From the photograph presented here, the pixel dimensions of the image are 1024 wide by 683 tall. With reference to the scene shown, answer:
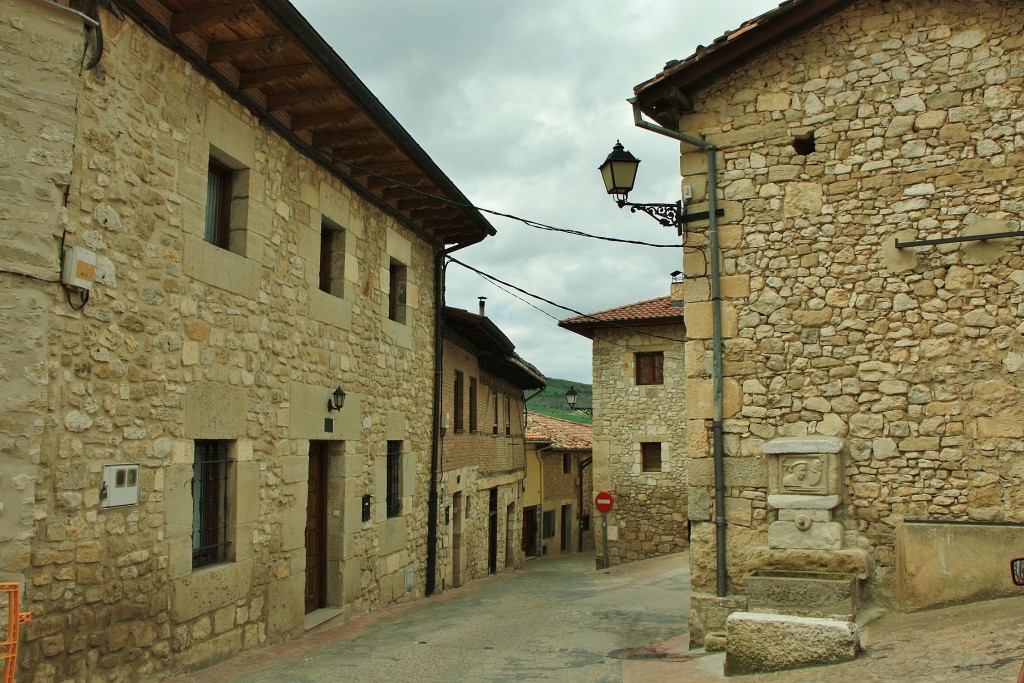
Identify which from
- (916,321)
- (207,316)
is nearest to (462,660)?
(207,316)

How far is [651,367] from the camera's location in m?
19.4

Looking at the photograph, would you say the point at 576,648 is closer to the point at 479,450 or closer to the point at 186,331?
the point at 186,331

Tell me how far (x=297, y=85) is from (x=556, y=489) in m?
21.4

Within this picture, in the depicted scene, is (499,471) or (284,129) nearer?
(284,129)

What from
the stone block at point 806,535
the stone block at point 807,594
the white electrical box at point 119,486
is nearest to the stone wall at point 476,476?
the stone block at point 806,535

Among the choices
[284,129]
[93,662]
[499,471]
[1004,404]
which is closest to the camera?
[93,662]

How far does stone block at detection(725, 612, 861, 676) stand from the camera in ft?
18.4

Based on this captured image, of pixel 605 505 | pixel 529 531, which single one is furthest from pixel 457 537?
pixel 529 531

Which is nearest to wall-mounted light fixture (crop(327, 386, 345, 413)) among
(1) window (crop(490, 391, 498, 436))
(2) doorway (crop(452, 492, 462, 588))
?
(2) doorway (crop(452, 492, 462, 588))

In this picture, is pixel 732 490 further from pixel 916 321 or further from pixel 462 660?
pixel 462 660

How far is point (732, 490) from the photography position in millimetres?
7375

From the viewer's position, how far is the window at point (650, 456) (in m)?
19.2

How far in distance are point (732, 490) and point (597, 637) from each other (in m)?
2.25

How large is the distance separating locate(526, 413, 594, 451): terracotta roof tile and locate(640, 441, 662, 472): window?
4718 millimetres
